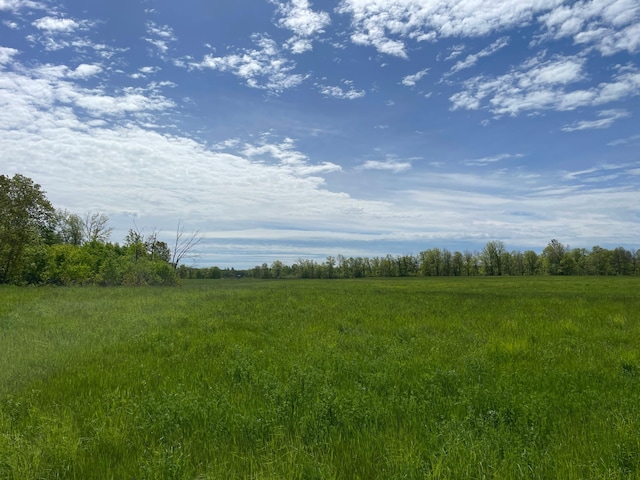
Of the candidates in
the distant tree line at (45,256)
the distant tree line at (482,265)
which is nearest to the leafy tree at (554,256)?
the distant tree line at (482,265)

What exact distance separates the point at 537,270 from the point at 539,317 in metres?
A: 149

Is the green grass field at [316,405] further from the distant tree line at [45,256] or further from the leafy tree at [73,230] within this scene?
the leafy tree at [73,230]

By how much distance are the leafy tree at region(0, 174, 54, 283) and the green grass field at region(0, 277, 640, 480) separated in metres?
32.8

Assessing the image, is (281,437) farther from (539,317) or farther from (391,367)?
(539,317)

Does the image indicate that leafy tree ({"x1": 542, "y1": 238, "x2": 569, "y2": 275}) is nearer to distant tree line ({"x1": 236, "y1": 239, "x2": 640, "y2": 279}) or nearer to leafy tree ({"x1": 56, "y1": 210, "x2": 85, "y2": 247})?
distant tree line ({"x1": 236, "y1": 239, "x2": 640, "y2": 279})

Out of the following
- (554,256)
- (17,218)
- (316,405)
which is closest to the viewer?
(316,405)

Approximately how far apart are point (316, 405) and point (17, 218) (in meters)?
43.5

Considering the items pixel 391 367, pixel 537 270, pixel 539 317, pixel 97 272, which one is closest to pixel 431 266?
pixel 537 270

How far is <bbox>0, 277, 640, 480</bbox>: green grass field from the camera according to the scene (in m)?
3.98

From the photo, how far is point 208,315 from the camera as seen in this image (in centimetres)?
1627

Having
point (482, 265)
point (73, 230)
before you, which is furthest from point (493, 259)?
point (73, 230)

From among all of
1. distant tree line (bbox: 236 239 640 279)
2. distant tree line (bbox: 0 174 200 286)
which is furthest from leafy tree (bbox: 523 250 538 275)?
distant tree line (bbox: 0 174 200 286)

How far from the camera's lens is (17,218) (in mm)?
36469

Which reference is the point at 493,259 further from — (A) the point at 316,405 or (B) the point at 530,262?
(A) the point at 316,405
